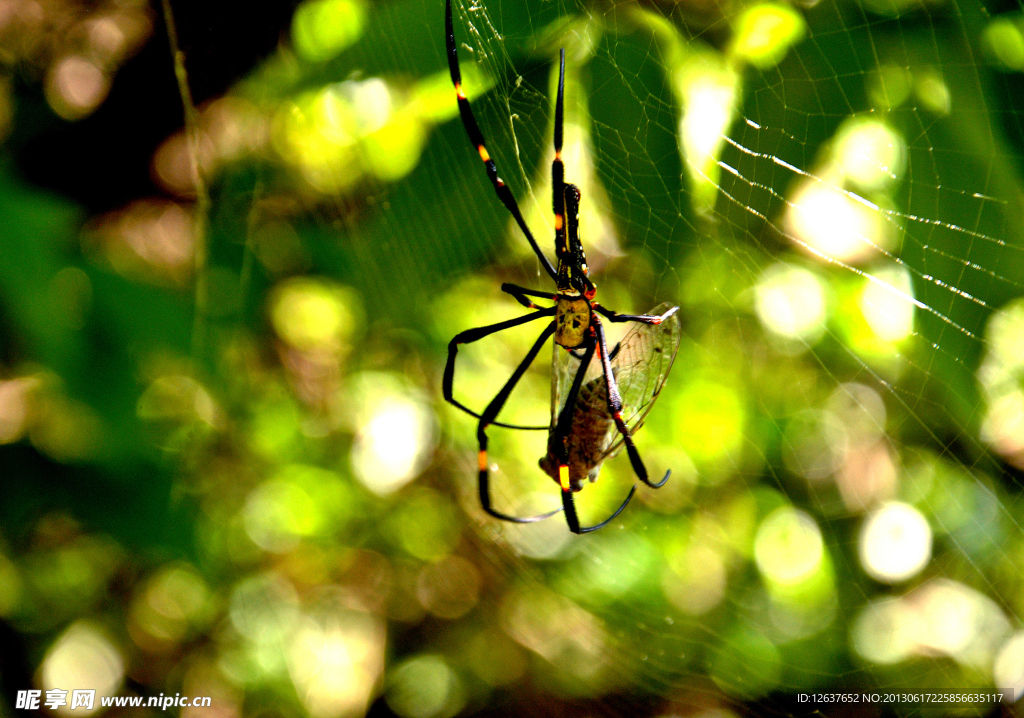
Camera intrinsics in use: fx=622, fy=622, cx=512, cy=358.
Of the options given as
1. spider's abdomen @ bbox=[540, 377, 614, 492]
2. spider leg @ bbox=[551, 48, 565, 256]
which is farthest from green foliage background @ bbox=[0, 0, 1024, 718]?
spider's abdomen @ bbox=[540, 377, 614, 492]

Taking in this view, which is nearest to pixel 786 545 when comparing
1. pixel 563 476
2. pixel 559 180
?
pixel 563 476

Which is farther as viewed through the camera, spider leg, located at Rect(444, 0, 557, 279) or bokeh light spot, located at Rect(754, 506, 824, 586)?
bokeh light spot, located at Rect(754, 506, 824, 586)

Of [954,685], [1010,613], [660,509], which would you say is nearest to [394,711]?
[660,509]

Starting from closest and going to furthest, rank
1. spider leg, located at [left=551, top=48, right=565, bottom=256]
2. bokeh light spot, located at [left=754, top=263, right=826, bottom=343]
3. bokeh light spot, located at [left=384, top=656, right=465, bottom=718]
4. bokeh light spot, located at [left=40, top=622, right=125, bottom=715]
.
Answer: spider leg, located at [left=551, top=48, right=565, bottom=256], bokeh light spot, located at [left=754, top=263, right=826, bottom=343], bokeh light spot, located at [left=40, top=622, right=125, bottom=715], bokeh light spot, located at [left=384, top=656, right=465, bottom=718]

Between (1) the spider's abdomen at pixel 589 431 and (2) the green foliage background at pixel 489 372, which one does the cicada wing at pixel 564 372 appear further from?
(2) the green foliage background at pixel 489 372

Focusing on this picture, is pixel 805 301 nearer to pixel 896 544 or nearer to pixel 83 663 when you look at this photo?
pixel 896 544

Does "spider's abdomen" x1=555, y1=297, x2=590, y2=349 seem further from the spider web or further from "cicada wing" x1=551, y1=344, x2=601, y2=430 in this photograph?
the spider web

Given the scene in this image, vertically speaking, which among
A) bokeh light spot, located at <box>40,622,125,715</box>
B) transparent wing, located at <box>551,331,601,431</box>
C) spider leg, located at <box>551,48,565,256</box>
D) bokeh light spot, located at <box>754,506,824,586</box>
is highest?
→ spider leg, located at <box>551,48,565,256</box>
